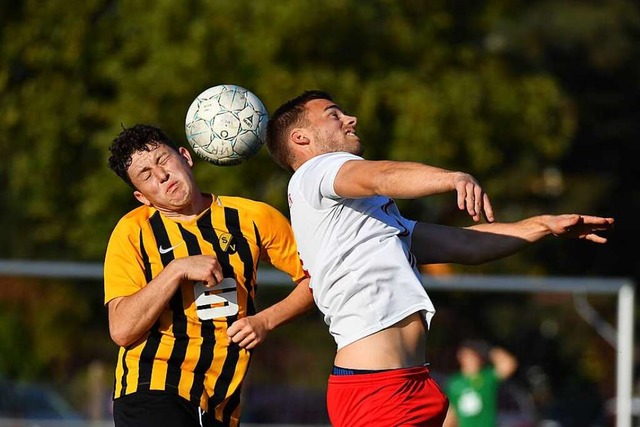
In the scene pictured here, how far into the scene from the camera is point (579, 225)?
5.25 metres

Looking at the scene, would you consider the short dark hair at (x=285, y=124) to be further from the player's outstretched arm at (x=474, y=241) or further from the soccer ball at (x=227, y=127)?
the player's outstretched arm at (x=474, y=241)

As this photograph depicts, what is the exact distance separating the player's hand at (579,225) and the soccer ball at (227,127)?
1.34 m

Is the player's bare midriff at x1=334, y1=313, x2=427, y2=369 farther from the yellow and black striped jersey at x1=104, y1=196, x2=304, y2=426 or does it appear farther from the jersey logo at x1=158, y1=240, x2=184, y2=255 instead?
the jersey logo at x1=158, y1=240, x2=184, y2=255

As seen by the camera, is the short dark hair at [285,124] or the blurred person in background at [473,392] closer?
the short dark hair at [285,124]

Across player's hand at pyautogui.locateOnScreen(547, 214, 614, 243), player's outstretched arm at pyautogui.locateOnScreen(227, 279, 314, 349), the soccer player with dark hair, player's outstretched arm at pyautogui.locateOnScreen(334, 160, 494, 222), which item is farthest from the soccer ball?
player's hand at pyautogui.locateOnScreen(547, 214, 614, 243)

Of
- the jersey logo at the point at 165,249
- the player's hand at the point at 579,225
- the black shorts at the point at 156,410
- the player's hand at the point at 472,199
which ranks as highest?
the player's hand at the point at 472,199

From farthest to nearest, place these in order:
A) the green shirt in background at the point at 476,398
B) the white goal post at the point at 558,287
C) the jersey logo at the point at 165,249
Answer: the white goal post at the point at 558,287 < the green shirt in background at the point at 476,398 < the jersey logo at the point at 165,249

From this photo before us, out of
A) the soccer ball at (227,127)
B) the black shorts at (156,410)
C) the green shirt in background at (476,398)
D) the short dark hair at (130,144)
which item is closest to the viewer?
the black shorts at (156,410)

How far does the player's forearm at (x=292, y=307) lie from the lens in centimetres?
549

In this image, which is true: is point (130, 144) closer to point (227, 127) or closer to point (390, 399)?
point (227, 127)

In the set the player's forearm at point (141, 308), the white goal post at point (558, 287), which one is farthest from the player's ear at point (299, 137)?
the white goal post at point (558, 287)

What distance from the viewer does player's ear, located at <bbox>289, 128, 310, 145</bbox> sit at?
17.3ft

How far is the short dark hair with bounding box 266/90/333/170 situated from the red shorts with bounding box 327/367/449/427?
0.97 metres

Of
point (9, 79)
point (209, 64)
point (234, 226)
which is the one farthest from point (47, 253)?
point (234, 226)
